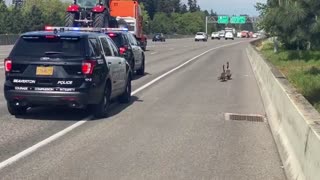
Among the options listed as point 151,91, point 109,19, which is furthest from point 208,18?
point 151,91

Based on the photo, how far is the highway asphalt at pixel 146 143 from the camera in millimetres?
7777

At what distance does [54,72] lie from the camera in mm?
11727

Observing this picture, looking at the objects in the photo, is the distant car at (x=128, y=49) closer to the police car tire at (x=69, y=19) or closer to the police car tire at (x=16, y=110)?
the police car tire at (x=69, y=19)

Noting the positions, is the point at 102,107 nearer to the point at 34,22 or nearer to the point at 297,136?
the point at 297,136

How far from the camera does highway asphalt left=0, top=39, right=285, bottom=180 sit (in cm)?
778

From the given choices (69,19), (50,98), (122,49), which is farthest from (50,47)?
(69,19)

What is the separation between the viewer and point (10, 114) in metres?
12.6

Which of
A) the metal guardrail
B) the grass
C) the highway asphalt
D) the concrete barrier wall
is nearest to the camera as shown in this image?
the concrete barrier wall

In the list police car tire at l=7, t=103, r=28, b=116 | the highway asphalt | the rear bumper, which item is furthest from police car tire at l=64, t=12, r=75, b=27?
the rear bumper

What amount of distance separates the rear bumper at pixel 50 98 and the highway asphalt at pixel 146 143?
0.36 metres

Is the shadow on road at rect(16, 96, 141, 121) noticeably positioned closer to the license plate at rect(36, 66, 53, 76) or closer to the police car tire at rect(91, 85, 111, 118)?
the police car tire at rect(91, 85, 111, 118)

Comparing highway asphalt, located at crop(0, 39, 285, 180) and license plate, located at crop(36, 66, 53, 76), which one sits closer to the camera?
highway asphalt, located at crop(0, 39, 285, 180)

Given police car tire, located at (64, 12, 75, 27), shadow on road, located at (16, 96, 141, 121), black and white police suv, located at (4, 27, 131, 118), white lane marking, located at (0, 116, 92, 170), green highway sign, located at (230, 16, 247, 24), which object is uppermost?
green highway sign, located at (230, 16, 247, 24)

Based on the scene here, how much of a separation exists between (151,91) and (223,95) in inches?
84.4
